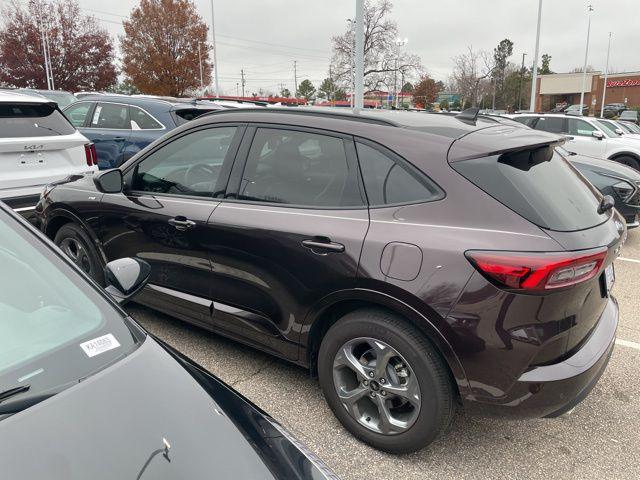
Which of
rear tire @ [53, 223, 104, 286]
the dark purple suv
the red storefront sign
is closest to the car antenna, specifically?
the dark purple suv

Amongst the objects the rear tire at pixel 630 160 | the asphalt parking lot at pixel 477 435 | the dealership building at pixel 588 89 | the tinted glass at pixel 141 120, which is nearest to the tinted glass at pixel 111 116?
the tinted glass at pixel 141 120

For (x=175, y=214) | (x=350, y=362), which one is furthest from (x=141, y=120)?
(x=350, y=362)

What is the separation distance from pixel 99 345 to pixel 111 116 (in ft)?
23.6

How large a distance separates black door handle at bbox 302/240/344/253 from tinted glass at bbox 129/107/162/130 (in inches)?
223

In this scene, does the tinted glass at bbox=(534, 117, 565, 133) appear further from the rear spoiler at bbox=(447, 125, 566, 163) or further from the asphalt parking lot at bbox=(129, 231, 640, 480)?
the rear spoiler at bbox=(447, 125, 566, 163)

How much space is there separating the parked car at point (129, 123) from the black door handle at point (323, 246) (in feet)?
17.9

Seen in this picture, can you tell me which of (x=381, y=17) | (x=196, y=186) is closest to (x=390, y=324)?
(x=196, y=186)

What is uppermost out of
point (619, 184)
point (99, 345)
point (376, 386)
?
point (99, 345)

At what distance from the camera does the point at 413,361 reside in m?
2.35

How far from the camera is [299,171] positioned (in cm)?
293

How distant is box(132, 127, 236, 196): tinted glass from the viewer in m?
3.30

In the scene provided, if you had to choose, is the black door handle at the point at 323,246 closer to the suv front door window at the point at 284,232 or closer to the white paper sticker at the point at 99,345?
the suv front door window at the point at 284,232

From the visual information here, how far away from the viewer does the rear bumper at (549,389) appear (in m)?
2.20

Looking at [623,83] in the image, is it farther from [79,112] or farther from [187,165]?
[187,165]
